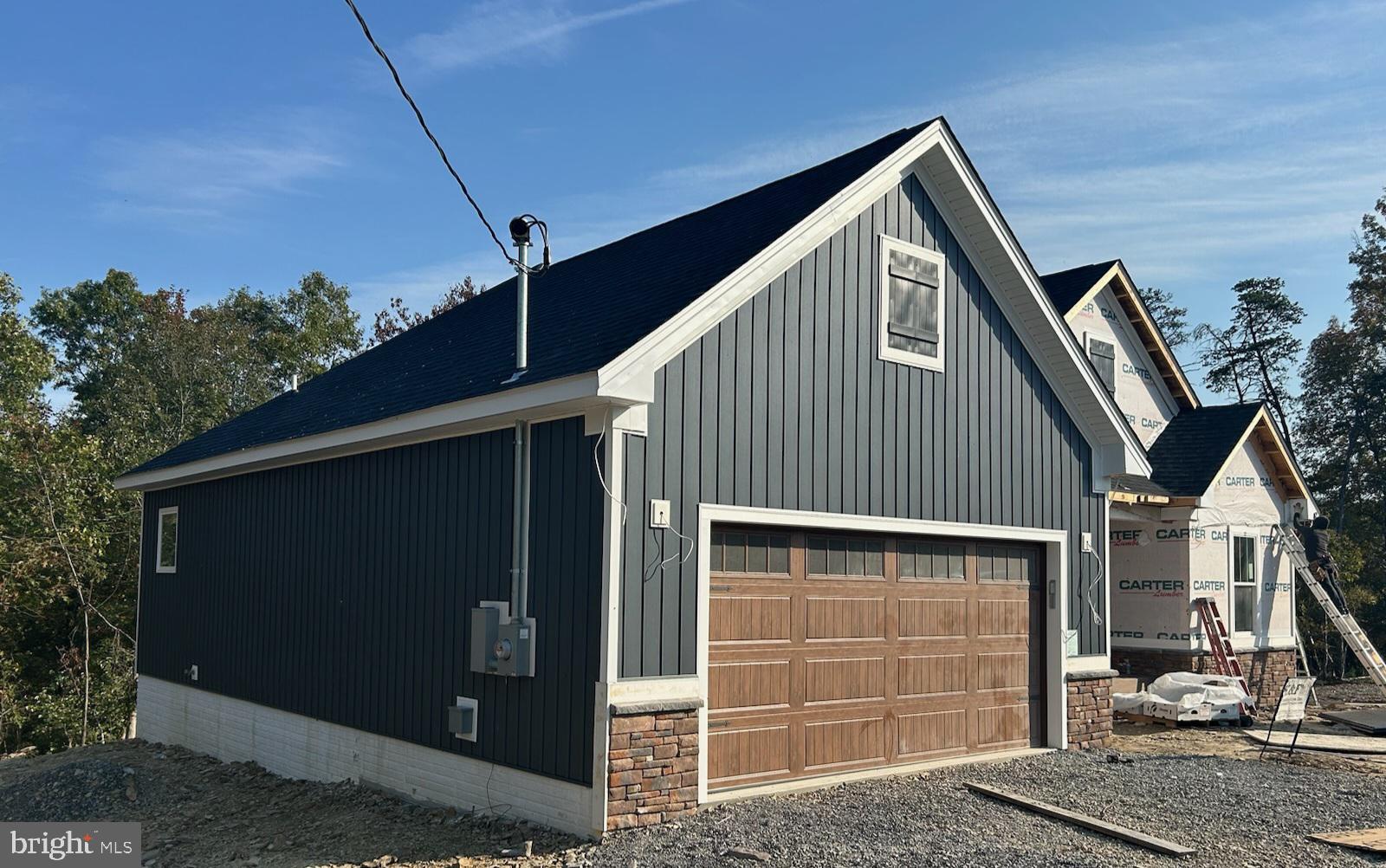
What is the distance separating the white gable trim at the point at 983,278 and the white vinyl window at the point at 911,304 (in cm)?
56

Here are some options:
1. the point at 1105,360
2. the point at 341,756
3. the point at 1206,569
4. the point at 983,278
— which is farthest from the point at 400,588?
the point at 1105,360

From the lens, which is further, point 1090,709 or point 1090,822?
point 1090,709

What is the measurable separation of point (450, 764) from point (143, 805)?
12.2ft

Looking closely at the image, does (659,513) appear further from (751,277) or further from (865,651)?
(865,651)

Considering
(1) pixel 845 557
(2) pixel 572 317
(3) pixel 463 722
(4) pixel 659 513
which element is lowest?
(3) pixel 463 722

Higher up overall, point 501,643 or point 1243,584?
point 1243,584

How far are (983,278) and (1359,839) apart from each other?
5931 millimetres

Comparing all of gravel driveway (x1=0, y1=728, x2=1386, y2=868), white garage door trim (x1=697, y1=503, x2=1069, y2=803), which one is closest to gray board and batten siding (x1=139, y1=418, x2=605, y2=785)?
gravel driveway (x1=0, y1=728, x2=1386, y2=868)

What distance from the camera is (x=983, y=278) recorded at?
1182 cm

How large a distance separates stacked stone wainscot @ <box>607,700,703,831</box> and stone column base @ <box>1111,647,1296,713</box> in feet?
35.0

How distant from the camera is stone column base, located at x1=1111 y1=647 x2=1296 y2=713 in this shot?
16.8m

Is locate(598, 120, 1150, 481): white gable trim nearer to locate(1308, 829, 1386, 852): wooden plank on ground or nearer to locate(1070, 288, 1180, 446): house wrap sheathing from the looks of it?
locate(1308, 829, 1386, 852): wooden plank on ground

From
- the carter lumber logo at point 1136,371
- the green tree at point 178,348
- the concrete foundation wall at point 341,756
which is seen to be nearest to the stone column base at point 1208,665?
the carter lumber logo at point 1136,371

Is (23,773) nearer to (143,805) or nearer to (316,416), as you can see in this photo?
(143,805)
